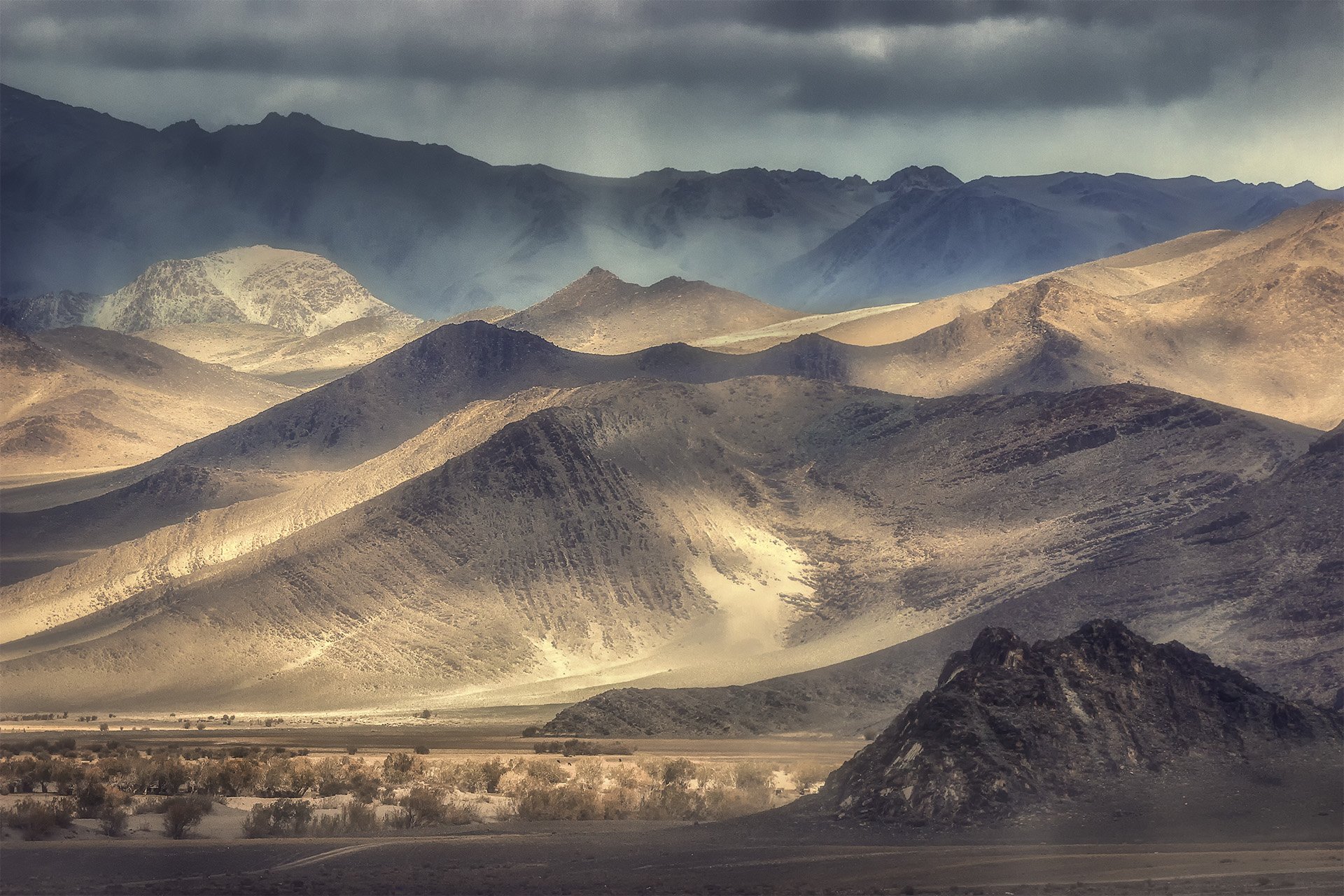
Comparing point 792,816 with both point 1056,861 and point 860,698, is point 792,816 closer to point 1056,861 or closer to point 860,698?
point 1056,861

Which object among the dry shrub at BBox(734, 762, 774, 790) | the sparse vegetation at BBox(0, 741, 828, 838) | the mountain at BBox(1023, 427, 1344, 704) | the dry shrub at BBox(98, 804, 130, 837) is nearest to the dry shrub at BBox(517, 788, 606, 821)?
the sparse vegetation at BBox(0, 741, 828, 838)

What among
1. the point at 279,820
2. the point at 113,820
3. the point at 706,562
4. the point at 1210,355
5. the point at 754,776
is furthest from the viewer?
the point at 1210,355

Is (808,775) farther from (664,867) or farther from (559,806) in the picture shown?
(664,867)

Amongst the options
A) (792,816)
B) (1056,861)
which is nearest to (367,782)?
(792,816)

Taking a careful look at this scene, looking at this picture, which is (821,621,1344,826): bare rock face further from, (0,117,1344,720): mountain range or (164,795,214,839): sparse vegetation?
(0,117,1344,720): mountain range

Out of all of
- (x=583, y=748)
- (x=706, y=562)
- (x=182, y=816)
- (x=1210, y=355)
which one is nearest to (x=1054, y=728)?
(x=182, y=816)
